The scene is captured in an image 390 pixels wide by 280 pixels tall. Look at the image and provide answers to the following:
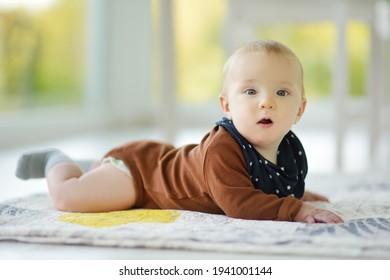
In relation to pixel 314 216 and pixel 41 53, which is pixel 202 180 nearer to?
pixel 314 216

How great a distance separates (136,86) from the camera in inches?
179

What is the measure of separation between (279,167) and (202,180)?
0.48 ft

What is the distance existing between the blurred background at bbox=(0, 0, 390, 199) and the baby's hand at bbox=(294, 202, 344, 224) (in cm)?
79

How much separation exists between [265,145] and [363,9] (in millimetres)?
1369

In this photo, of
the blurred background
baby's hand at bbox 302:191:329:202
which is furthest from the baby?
the blurred background

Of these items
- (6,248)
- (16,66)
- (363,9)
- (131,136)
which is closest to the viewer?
(6,248)

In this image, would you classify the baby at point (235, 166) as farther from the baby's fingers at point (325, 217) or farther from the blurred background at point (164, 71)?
the blurred background at point (164, 71)

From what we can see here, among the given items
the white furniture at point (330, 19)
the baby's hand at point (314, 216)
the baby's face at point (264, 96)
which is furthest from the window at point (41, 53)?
the baby's hand at point (314, 216)

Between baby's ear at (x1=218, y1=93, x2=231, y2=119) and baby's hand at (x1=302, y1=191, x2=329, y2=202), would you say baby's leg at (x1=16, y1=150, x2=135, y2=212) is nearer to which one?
baby's ear at (x1=218, y1=93, x2=231, y2=119)

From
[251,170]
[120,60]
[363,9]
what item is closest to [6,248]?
[251,170]

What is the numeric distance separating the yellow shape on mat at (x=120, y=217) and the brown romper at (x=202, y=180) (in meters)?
0.05

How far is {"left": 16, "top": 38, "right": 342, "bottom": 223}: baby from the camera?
111cm

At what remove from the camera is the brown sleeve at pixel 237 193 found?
109cm

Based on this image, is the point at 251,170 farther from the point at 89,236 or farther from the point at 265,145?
the point at 89,236
